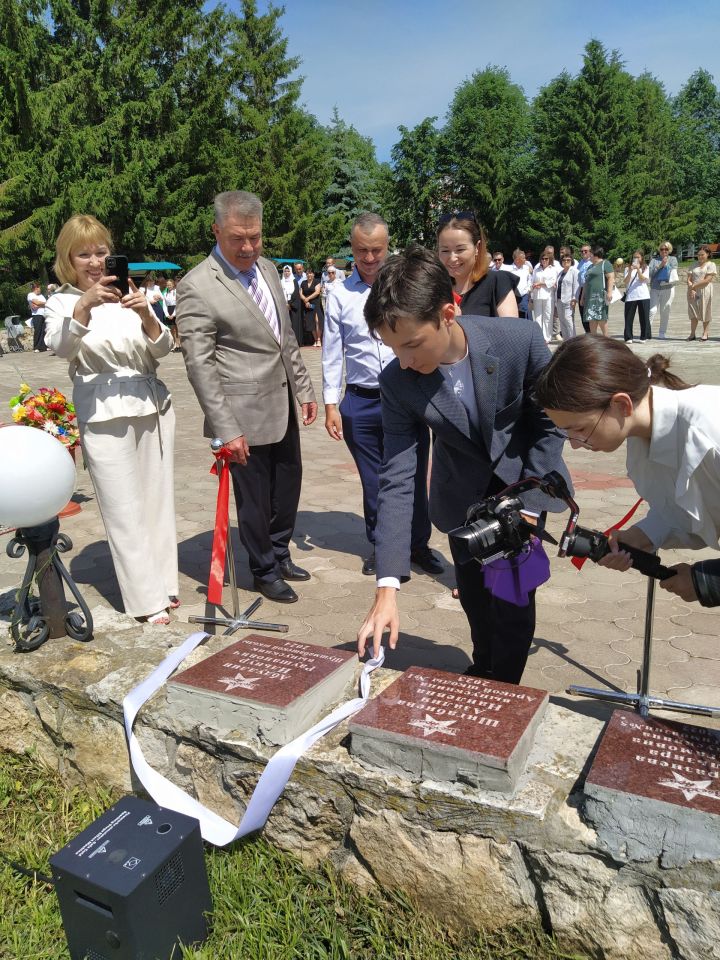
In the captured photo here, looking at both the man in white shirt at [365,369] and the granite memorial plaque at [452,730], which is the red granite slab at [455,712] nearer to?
the granite memorial plaque at [452,730]

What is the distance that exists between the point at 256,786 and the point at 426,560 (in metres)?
2.81

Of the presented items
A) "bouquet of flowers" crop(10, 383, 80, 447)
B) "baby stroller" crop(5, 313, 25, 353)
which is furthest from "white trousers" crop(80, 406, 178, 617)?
"baby stroller" crop(5, 313, 25, 353)

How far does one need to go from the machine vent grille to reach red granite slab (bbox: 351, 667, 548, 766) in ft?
1.88

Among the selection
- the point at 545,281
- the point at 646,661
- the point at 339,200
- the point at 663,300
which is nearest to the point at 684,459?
the point at 646,661

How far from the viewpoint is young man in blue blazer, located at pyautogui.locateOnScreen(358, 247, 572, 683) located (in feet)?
8.72

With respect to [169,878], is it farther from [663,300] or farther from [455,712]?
[663,300]

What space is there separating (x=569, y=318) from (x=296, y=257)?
2360cm

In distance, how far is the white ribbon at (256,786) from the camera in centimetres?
227

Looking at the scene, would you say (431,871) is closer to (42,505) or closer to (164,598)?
(42,505)

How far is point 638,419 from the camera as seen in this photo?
7.22 ft

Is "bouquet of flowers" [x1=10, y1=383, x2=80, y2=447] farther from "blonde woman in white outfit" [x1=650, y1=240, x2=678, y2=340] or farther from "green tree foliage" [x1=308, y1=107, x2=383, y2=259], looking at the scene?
"green tree foliage" [x1=308, y1=107, x2=383, y2=259]

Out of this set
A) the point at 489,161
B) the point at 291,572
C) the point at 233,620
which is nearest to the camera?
the point at 233,620

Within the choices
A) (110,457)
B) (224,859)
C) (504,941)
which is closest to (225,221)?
(110,457)

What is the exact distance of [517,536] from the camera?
90.6 inches
